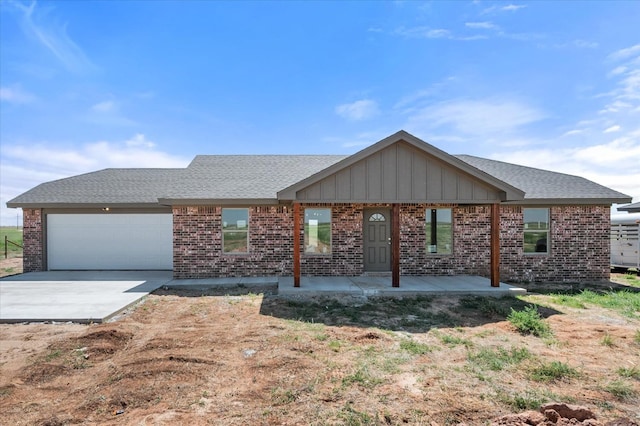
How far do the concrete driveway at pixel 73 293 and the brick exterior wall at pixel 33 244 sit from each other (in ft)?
2.35

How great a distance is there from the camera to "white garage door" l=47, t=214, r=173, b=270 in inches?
513

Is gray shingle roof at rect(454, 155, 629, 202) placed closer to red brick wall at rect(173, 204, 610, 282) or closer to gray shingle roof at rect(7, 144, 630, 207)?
gray shingle roof at rect(7, 144, 630, 207)

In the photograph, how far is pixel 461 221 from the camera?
11.3m

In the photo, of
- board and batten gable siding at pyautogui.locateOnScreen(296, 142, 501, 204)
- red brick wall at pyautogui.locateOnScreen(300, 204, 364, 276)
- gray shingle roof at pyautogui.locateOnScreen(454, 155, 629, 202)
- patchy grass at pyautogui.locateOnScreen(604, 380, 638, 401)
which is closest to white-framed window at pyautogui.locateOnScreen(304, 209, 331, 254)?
red brick wall at pyautogui.locateOnScreen(300, 204, 364, 276)

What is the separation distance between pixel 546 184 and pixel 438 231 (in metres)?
4.46

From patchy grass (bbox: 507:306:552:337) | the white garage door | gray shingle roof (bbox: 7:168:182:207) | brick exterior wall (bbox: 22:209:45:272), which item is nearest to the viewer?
patchy grass (bbox: 507:306:552:337)

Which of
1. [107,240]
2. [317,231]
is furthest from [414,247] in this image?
[107,240]

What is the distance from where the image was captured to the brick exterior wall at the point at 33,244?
1285cm

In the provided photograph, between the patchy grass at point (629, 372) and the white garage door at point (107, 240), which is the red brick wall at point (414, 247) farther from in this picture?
the patchy grass at point (629, 372)

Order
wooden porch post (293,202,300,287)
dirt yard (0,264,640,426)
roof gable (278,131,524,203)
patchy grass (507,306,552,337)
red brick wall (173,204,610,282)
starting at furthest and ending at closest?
red brick wall (173,204,610,282)
wooden porch post (293,202,300,287)
roof gable (278,131,524,203)
patchy grass (507,306,552,337)
dirt yard (0,264,640,426)

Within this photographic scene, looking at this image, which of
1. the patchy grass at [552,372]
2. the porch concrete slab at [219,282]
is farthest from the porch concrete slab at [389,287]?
the patchy grass at [552,372]

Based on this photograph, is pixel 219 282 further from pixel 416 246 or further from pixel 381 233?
pixel 416 246

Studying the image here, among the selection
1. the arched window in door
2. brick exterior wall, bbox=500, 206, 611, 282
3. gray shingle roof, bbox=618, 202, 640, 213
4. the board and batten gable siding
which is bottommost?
brick exterior wall, bbox=500, 206, 611, 282

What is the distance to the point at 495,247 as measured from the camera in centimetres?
934
